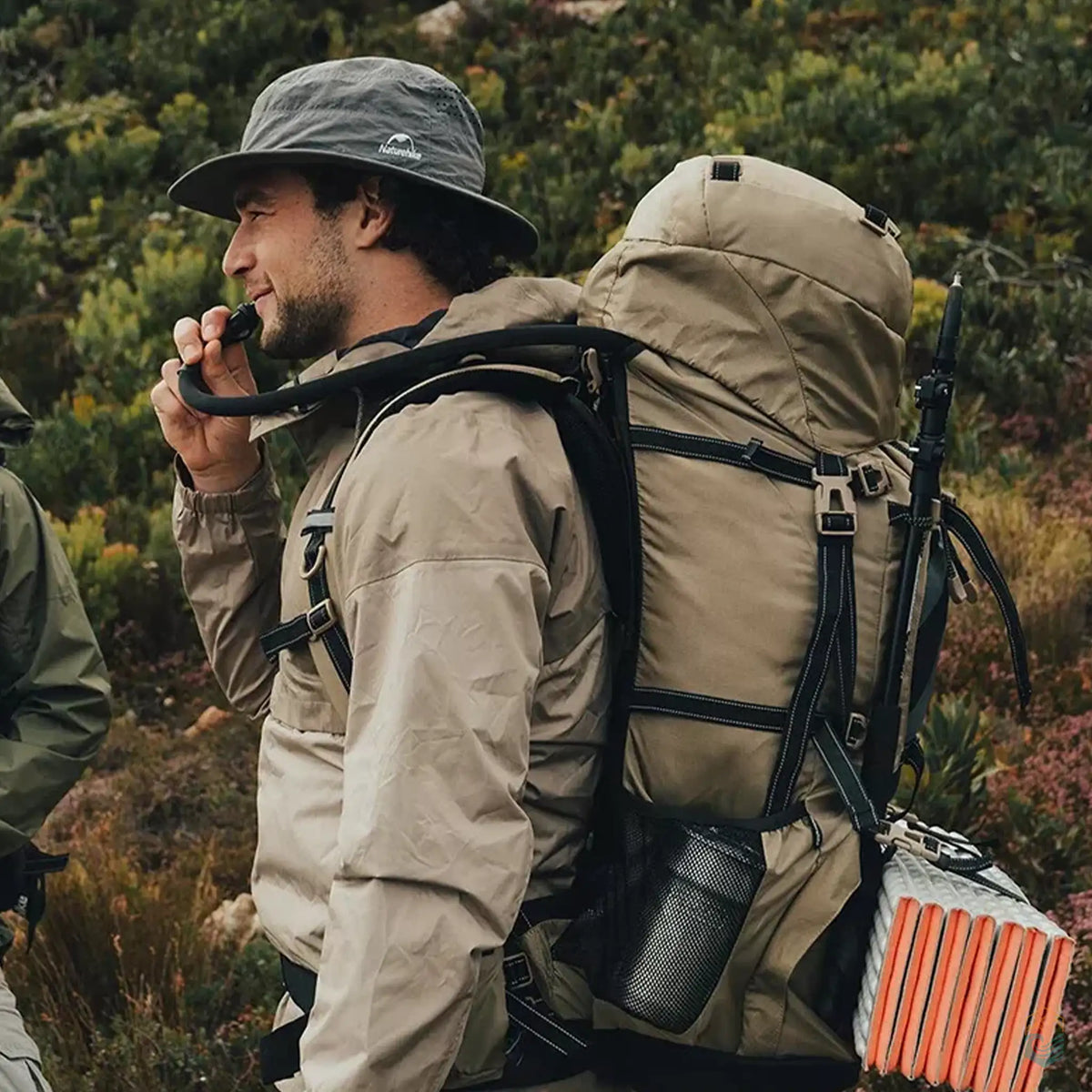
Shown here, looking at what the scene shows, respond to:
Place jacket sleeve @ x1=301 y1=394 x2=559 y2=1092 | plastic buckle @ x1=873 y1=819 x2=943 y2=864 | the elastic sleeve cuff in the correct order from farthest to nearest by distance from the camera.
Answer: the elastic sleeve cuff → plastic buckle @ x1=873 y1=819 x2=943 y2=864 → jacket sleeve @ x1=301 y1=394 x2=559 y2=1092

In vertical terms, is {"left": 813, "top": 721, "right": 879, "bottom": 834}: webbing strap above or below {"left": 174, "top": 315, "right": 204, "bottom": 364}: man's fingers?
below

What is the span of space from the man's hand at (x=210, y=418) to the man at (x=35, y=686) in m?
0.66

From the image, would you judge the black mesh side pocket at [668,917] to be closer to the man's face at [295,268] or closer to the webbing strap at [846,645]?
the webbing strap at [846,645]

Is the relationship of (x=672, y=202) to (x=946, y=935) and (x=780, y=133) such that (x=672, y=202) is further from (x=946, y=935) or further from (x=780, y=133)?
(x=780, y=133)

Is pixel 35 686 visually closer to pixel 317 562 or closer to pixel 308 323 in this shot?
pixel 308 323

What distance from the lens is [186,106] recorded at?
1348 cm

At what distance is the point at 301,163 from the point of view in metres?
2.19

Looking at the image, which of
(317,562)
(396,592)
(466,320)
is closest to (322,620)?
(317,562)

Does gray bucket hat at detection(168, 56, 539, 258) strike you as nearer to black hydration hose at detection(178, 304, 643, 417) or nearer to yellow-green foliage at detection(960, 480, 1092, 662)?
black hydration hose at detection(178, 304, 643, 417)

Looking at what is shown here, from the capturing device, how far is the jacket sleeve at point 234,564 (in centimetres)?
250

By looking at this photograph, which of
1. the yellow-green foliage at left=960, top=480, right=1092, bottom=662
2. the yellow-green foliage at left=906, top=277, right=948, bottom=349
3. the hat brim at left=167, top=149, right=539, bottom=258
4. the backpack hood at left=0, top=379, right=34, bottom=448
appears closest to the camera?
the hat brim at left=167, top=149, right=539, bottom=258

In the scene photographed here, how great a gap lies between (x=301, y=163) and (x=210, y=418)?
18.9 inches

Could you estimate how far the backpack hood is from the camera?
316 cm

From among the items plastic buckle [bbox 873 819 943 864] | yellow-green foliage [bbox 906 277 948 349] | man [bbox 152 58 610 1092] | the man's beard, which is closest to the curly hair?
man [bbox 152 58 610 1092]
